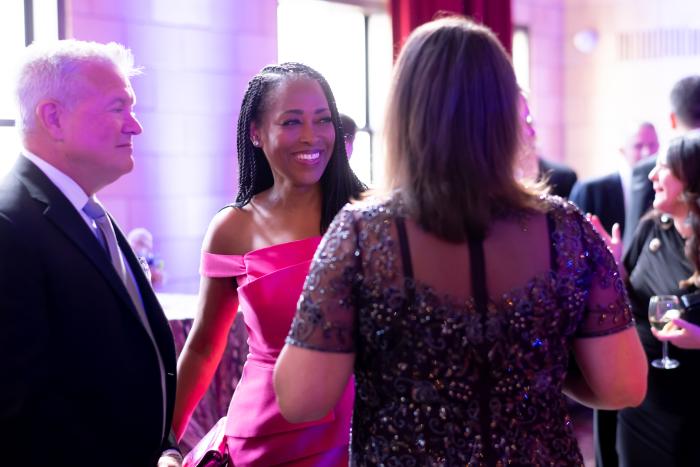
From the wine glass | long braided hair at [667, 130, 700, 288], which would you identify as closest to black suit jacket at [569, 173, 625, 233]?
long braided hair at [667, 130, 700, 288]

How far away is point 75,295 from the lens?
165cm

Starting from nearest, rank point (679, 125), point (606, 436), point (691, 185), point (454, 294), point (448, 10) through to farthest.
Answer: point (454, 294) → point (691, 185) → point (606, 436) → point (679, 125) → point (448, 10)

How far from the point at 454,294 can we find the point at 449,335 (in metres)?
0.07

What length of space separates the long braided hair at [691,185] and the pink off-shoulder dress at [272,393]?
5.13 feet

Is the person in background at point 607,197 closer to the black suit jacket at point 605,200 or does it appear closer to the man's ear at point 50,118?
the black suit jacket at point 605,200

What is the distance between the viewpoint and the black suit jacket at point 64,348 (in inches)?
61.2

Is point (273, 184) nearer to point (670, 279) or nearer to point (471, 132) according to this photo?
point (471, 132)

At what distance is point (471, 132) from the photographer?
151cm

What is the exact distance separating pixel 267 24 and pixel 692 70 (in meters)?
3.86

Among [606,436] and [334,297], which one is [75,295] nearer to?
[334,297]

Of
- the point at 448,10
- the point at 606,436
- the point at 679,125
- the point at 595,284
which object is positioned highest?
the point at 448,10

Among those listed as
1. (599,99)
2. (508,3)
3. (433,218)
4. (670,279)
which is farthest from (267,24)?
(433,218)

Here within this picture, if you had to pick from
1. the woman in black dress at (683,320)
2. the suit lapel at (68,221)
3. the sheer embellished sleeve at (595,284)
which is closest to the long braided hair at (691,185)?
the woman in black dress at (683,320)

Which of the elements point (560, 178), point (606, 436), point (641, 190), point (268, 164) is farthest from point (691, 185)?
point (560, 178)
